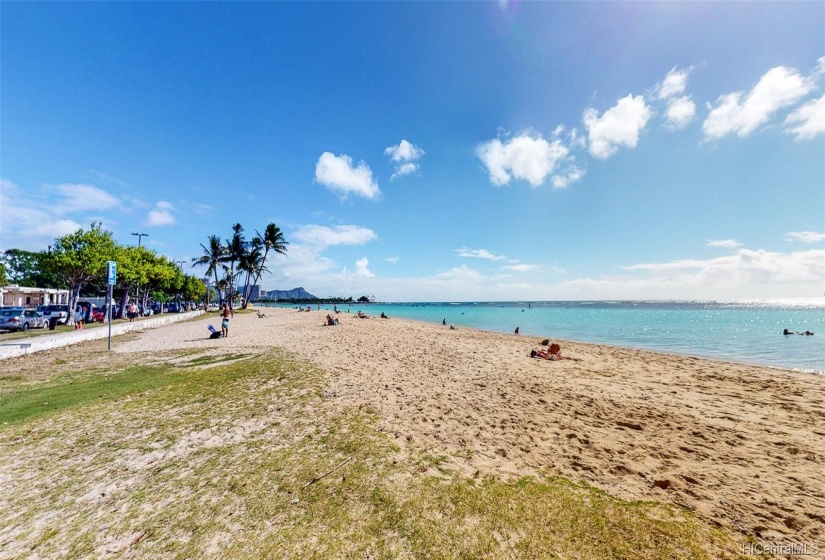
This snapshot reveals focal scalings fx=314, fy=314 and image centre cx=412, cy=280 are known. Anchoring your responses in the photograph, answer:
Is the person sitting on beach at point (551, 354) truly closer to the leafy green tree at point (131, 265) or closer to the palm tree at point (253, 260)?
the leafy green tree at point (131, 265)

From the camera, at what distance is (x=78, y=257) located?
25453mm

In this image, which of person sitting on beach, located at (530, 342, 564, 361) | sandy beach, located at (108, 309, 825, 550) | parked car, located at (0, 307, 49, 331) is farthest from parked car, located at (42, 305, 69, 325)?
person sitting on beach, located at (530, 342, 564, 361)

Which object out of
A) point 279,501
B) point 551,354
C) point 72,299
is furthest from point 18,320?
point 551,354

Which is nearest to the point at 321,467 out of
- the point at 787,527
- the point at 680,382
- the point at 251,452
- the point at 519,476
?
the point at 251,452

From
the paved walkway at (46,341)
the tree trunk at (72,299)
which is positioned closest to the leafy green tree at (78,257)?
the tree trunk at (72,299)

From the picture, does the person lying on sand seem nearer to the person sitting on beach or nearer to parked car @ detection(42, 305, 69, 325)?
the person sitting on beach

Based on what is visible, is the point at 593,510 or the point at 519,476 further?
the point at 519,476

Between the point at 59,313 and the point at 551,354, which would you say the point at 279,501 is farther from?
the point at 59,313

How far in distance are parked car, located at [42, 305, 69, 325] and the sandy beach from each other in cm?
3046

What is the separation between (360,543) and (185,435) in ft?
14.9

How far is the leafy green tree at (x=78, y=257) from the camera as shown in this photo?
82.2 feet

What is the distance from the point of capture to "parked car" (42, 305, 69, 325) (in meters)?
27.5

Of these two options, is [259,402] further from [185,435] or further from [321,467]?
[321,467]

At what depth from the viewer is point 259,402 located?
751 cm
